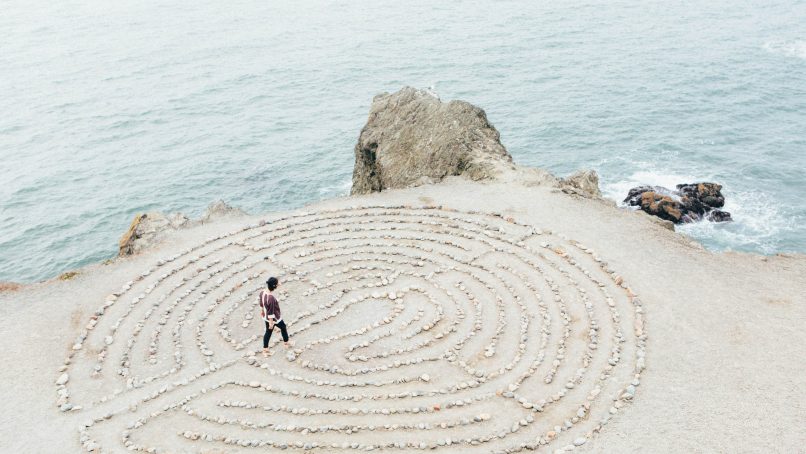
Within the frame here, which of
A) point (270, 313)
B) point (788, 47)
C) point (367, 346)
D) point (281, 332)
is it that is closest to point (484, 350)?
point (367, 346)

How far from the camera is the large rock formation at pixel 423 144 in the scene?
1241 inches

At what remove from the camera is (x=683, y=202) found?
39.3 meters

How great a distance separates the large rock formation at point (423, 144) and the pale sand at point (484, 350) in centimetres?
632

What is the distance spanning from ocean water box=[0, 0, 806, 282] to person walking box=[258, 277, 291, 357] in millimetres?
25057

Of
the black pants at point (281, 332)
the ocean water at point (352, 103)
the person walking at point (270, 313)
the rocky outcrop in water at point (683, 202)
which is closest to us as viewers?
the person walking at point (270, 313)


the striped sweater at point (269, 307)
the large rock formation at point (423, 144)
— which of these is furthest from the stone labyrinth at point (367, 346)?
the large rock formation at point (423, 144)

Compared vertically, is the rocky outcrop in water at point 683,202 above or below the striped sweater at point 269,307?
below

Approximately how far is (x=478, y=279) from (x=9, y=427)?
15.0 metres

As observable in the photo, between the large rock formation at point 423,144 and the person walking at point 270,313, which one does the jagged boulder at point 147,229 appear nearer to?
the person walking at point 270,313

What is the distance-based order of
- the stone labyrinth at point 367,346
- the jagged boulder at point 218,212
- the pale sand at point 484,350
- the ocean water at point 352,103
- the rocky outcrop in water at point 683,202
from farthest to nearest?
the ocean water at point 352,103 → the rocky outcrop in water at point 683,202 → the jagged boulder at point 218,212 → the stone labyrinth at point 367,346 → the pale sand at point 484,350

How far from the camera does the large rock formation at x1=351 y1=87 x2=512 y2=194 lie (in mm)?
31531

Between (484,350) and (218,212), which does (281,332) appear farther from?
(218,212)

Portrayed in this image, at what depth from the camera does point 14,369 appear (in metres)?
19.3

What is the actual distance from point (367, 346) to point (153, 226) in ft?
43.1
